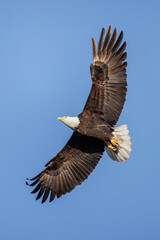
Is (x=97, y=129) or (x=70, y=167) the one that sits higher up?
(x=97, y=129)

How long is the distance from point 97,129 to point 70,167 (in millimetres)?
1553

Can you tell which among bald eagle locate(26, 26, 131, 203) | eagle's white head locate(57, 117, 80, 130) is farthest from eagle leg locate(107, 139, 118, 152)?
eagle's white head locate(57, 117, 80, 130)

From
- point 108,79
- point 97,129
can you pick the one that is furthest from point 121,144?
point 108,79

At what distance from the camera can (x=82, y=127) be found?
11102 mm

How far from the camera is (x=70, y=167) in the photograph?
471 inches

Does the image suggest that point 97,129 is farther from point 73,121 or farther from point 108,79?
point 108,79

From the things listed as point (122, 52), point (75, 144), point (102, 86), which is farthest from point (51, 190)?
point (122, 52)

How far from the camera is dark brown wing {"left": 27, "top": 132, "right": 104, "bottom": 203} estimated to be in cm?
1168

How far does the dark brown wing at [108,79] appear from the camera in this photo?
10.6m

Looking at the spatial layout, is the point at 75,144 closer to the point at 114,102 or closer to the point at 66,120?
the point at 66,120

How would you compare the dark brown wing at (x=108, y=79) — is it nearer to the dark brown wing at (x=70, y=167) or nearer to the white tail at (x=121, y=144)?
the white tail at (x=121, y=144)

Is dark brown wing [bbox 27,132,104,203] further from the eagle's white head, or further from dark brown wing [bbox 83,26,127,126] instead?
dark brown wing [bbox 83,26,127,126]

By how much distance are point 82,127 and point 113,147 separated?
1.06m

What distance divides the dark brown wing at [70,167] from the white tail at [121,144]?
39cm
